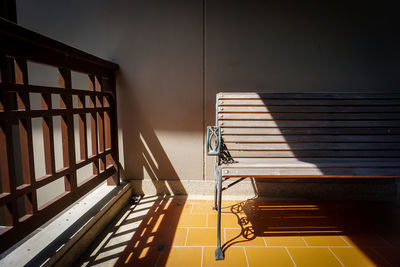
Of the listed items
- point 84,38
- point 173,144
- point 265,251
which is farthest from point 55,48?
point 265,251

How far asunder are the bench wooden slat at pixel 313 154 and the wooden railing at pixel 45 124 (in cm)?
135

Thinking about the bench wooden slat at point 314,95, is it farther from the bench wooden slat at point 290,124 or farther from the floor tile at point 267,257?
the floor tile at point 267,257

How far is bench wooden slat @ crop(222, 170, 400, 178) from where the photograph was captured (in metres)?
1.98

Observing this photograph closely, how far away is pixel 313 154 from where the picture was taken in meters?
2.45

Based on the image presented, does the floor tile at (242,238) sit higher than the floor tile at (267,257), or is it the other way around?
the floor tile at (242,238)

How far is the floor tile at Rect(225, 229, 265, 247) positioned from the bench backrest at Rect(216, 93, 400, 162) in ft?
2.14

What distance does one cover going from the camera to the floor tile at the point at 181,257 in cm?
182

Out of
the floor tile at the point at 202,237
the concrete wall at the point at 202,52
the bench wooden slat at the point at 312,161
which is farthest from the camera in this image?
the concrete wall at the point at 202,52

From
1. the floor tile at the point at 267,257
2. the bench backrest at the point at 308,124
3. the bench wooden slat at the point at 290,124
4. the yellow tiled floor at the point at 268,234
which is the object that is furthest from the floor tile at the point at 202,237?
the bench wooden slat at the point at 290,124

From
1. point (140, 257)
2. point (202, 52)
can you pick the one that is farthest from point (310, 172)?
point (202, 52)

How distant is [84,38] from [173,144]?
1.56 meters

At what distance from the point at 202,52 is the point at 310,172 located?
169 centimetres

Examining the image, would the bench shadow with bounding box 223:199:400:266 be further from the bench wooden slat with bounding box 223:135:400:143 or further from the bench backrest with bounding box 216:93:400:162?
the bench wooden slat with bounding box 223:135:400:143

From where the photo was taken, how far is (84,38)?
2955mm
